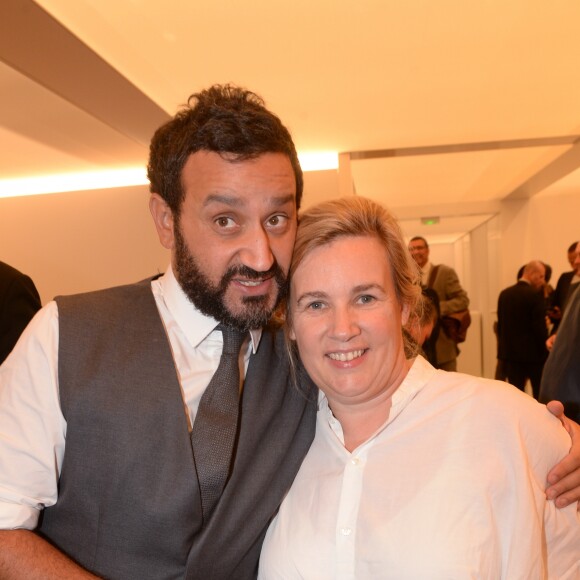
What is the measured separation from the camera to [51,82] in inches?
116

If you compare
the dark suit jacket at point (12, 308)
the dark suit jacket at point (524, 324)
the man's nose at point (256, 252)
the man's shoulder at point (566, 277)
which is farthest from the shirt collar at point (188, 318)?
the man's shoulder at point (566, 277)

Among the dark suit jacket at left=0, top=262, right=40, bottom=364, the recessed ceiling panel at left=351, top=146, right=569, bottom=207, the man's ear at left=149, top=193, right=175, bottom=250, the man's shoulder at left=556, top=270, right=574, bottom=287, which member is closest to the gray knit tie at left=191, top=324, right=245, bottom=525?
the man's ear at left=149, top=193, right=175, bottom=250

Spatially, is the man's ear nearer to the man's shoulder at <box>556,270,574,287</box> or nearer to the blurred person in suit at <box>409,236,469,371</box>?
the blurred person in suit at <box>409,236,469,371</box>

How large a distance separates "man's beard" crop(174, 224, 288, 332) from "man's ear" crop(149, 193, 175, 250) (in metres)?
0.06

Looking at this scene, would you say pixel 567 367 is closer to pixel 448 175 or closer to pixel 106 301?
pixel 106 301

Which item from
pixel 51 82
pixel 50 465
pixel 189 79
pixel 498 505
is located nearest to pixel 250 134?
pixel 50 465

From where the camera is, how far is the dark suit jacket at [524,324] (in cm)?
529

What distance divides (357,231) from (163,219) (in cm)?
46

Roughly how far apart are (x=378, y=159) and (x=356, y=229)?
447cm

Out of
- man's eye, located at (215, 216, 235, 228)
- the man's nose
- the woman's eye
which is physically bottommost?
the woman's eye

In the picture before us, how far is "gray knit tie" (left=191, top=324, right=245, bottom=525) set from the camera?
1.19 m

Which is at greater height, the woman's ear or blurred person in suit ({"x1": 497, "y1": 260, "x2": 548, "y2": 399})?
the woman's ear

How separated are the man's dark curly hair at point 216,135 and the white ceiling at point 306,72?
162cm

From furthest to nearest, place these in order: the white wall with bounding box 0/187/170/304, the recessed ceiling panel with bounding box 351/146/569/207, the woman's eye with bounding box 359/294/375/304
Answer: the recessed ceiling panel with bounding box 351/146/569/207 → the white wall with bounding box 0/187/170/304 → the woman's eye with bounding box 359/294/375/304
